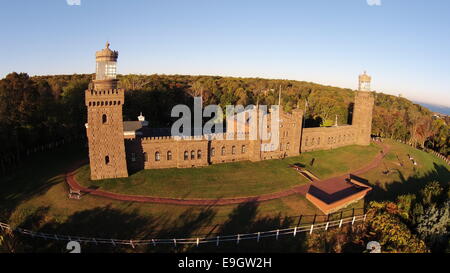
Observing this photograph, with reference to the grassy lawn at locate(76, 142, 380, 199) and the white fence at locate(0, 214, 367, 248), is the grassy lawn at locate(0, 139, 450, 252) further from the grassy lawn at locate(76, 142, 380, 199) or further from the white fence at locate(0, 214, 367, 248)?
the white fence at locate(0, 214, 367, 248)

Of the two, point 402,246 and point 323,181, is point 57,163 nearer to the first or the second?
point 323,181

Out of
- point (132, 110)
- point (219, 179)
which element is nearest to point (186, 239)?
point (219, 179)

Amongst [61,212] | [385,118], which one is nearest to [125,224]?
[61,212]

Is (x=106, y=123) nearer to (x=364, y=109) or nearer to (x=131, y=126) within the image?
(x=131, y=126)

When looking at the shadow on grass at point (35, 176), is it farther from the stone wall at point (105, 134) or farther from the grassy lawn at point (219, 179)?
the stone wall at point (105, 134)

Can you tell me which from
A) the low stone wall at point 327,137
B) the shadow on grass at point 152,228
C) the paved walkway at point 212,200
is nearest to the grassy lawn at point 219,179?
the paved walkway at point 212,200

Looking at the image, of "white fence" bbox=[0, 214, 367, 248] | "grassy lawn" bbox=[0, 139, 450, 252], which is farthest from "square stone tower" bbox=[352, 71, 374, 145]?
"white fence" bbox=[0, 214, 367, 248]
